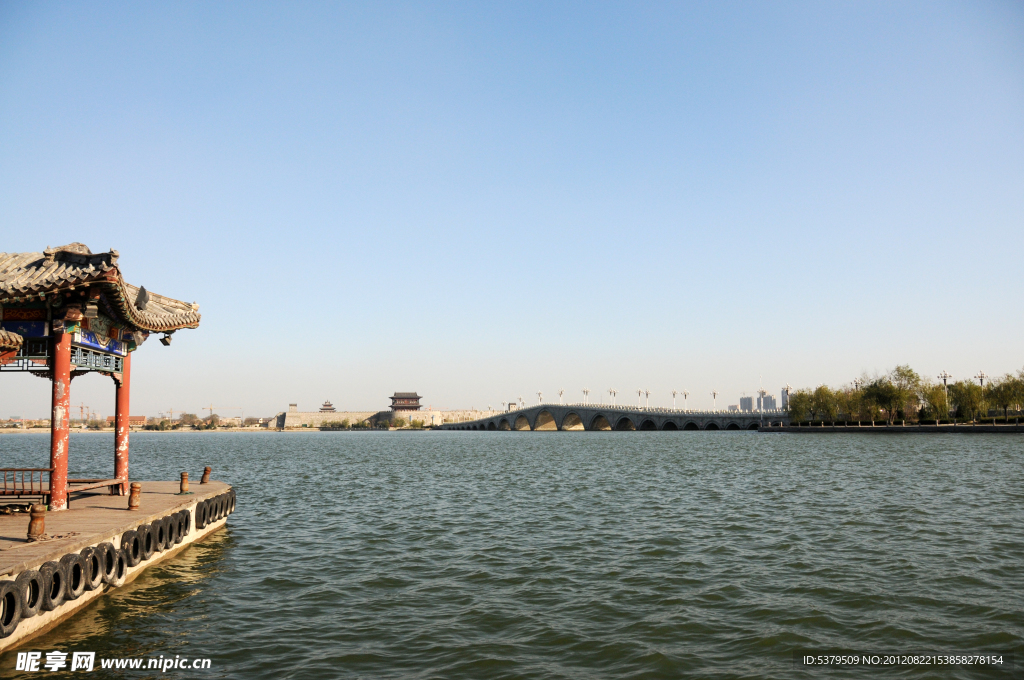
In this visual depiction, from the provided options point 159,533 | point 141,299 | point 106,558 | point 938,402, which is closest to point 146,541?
point 159,533

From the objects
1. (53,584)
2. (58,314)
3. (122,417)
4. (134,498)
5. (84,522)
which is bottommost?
(53,584)

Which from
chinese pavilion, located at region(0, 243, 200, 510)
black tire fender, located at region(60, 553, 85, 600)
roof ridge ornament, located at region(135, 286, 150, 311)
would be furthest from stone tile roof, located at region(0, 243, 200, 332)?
black tire fender, located at region(60, 553, 85, 600)

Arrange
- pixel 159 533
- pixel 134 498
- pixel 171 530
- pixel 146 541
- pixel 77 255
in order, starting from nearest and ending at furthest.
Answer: pixel 146 541 < pixel 77 255 < pixel 159 533 < pixel 134 498 < pixel 171 530

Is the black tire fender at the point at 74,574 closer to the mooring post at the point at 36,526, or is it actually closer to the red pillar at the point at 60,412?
the mooring post at the point at 36,526

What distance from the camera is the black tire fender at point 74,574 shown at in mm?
14164

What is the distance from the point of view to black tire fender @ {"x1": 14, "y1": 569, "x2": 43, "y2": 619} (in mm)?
12586

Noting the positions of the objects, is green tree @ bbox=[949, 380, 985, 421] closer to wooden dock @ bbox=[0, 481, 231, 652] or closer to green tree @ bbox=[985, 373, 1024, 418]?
green tree @ bbox=[985, 373, 1024, 418]

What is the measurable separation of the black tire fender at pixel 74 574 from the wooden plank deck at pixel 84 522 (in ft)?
0.55

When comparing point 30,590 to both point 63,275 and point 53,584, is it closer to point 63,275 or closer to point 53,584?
point 53,584

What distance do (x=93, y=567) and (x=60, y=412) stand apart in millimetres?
6472

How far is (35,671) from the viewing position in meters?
11.6

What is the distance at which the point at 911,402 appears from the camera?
135125 mm

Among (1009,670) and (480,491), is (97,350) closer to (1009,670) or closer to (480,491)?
(480,491)

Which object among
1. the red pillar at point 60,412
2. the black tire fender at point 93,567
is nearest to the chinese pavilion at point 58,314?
the red pillar at point 60,412
